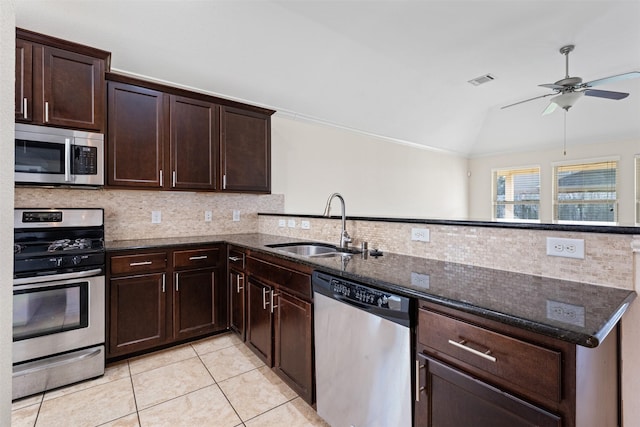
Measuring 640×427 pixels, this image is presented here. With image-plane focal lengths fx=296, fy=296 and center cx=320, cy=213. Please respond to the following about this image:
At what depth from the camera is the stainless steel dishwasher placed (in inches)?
48.2

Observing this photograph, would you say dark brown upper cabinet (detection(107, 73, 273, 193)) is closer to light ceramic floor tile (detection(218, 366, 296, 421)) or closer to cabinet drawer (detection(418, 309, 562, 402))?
light ceramic floor tile (detection(218, 366, 296, 421))

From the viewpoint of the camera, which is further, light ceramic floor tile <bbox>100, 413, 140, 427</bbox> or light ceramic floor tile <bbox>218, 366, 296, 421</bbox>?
light ceramic floor tile <bbox>218, 366, 296, 421</bbox>

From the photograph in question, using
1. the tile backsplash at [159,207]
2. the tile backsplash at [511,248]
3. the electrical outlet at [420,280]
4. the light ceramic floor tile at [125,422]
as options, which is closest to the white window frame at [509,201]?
the tile backsplash at [159,207]

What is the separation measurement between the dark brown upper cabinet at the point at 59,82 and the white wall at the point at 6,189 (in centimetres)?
208

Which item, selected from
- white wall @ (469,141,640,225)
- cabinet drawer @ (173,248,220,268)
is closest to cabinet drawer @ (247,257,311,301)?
cabinet drawer @ (173,248,220,268)

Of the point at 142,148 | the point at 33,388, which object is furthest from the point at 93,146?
the point at 33,388

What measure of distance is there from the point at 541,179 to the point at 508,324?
22.3ft

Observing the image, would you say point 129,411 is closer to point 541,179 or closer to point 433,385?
point 433,385

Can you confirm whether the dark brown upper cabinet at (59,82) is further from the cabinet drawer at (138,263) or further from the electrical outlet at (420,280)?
the electrical outlet at (420,280)

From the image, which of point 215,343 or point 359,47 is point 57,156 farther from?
point 359,47

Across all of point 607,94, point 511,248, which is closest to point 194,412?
point 511,248

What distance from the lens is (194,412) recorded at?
1824 mm

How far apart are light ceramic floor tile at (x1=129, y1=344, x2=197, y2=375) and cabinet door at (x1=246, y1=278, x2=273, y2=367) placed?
588 mm

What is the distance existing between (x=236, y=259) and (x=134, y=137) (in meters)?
1.38
